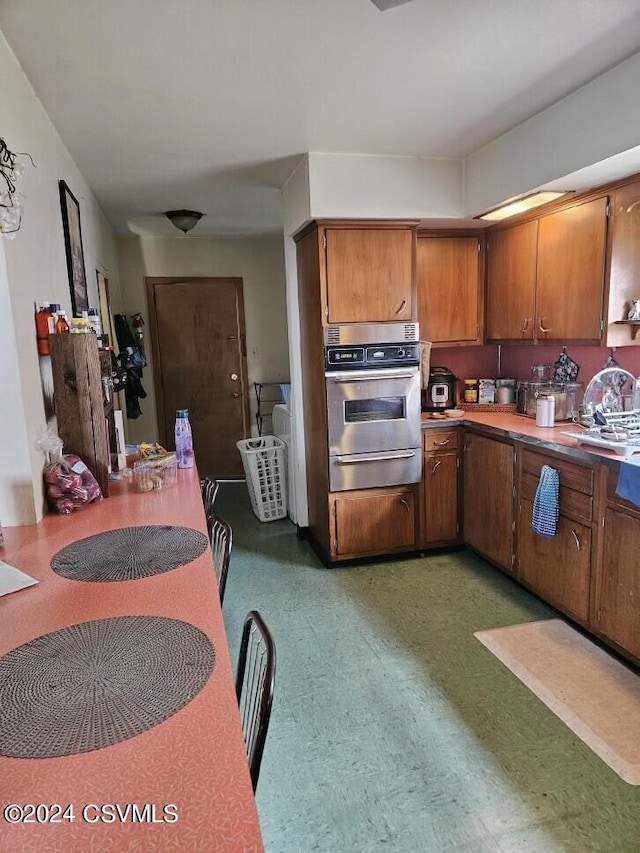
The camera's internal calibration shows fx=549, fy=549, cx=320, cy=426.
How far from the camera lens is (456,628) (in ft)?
8.72

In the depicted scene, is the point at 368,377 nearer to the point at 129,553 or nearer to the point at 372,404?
the point at 372,404

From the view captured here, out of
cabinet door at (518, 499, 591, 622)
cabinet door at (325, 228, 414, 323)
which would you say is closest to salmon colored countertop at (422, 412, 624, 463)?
cabinet door at (518, 499, 591, 622)

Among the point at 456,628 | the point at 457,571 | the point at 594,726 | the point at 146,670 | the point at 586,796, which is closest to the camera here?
the point at 146,670

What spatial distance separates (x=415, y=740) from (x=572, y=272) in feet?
7.68

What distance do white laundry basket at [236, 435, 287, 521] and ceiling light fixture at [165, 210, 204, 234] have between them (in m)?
1.74

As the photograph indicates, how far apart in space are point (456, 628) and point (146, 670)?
1.99 m

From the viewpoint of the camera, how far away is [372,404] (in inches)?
130

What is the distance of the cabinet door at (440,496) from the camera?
3.47m

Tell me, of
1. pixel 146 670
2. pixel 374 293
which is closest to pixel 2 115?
pixel 146 670

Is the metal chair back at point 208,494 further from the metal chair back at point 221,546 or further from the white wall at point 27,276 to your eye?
the white wall at point 27,276

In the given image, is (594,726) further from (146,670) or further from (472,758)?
(146,670)

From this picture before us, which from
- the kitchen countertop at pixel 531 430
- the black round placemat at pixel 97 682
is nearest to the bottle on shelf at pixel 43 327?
the black round placemat at pixel 97 682

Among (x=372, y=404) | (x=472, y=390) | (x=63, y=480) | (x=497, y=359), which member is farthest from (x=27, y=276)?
(x=497, y=359)

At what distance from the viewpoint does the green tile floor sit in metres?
1.59
